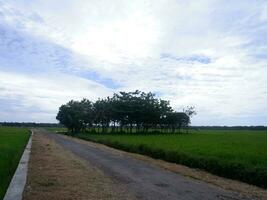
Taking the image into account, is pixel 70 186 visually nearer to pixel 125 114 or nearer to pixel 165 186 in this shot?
pixel 165 186

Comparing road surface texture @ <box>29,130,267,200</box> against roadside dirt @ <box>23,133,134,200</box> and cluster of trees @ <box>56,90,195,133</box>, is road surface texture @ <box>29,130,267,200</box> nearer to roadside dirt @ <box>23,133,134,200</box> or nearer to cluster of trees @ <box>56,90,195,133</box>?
roadside dirt @ <box>23,133,134,200</box>

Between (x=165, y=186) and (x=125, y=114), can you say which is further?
(x=125, y=114)

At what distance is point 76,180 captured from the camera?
16188 millimetres

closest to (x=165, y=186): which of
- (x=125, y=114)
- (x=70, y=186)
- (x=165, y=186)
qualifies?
(x=165, y=186)

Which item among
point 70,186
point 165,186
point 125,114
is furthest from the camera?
point 125,114

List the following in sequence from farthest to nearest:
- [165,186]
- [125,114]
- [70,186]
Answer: [125,114] → [165,186] → [70,186]

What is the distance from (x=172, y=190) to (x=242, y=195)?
228cm

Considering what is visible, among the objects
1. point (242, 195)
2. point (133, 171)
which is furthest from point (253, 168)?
point (133, 171)

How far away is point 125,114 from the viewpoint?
3935 inches

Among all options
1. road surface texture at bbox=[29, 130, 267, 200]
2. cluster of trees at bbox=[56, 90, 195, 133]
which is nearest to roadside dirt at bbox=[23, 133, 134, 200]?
road surface texture at bbox=[29, 130, 267, 200]

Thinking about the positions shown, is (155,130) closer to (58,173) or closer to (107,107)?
(107,107)

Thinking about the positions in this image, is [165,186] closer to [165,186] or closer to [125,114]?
[165,186]

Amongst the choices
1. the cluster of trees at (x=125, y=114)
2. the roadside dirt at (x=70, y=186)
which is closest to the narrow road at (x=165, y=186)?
the roadside dirt at (x=70, y=186)

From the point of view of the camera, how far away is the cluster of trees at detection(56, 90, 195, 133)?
3935 inches
